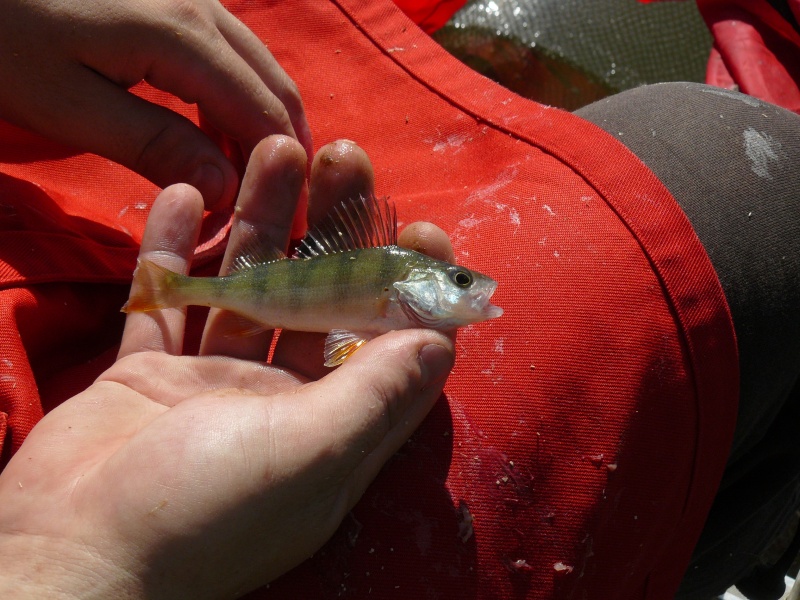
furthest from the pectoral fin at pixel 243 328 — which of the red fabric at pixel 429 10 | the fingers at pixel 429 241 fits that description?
the red fabric at pixel 429 10

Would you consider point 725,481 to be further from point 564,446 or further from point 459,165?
point 459,165

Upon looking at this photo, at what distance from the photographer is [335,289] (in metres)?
2.20

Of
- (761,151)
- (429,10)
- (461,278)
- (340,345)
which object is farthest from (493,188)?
(429,10)

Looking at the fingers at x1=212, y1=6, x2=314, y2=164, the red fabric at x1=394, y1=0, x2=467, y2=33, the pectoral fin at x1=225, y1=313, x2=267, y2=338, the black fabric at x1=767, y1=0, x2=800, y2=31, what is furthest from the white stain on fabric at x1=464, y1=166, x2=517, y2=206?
the black fabric at x1=767, y1=0, x2=800, y2=31

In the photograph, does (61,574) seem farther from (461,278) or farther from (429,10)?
(429,10)

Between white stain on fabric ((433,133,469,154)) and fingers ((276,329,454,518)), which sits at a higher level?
white stain on fabric ((433,133,469,154))

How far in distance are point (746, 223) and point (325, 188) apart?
4.81 feet

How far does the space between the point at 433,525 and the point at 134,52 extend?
191 cm

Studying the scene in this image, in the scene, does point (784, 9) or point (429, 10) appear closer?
point (784, 9)

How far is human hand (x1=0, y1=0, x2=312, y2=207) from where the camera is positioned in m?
2.25

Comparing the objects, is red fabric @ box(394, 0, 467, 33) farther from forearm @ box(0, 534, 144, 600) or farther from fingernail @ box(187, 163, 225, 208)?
forearm @ box(0, 534, 144, 600)

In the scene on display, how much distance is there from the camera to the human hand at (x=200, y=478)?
157cm

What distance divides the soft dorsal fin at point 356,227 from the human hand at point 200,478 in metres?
0.58

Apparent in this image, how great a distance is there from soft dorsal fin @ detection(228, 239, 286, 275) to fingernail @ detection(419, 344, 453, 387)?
0.80 metres
